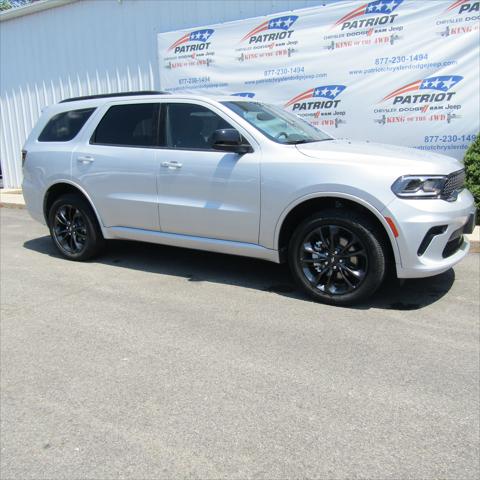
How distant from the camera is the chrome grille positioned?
4.20 metres

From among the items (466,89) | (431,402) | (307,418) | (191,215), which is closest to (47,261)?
(191,215)

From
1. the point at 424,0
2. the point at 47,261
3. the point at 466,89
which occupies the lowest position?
the point at 47,261

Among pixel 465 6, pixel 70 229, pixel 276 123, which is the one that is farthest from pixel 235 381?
pixel 465 6

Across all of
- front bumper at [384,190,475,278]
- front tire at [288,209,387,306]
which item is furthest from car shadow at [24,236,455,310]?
front bumper at [384,190,475,278]

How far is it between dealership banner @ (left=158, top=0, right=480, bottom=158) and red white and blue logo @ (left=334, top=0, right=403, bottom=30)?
14 mm

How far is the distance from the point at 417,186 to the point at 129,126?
124 inches

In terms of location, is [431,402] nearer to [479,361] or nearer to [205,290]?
[479,361]

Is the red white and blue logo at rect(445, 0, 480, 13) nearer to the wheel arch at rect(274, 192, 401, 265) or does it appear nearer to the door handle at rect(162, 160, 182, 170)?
the wheel arch at rect(274, 192, 401, 265)

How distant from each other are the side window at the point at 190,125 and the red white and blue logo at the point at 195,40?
4.57 meters

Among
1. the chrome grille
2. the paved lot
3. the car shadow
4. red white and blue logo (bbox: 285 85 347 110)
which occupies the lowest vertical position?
the car shadow

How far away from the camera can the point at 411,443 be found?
102 inches

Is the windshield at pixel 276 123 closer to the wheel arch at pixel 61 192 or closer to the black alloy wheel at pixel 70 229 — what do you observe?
the wheel arch at pixel 61 192

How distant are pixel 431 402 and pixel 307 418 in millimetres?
762

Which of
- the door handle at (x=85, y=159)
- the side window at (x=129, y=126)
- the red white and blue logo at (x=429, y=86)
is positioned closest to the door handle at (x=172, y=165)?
the side window at (x=129, y=126)
